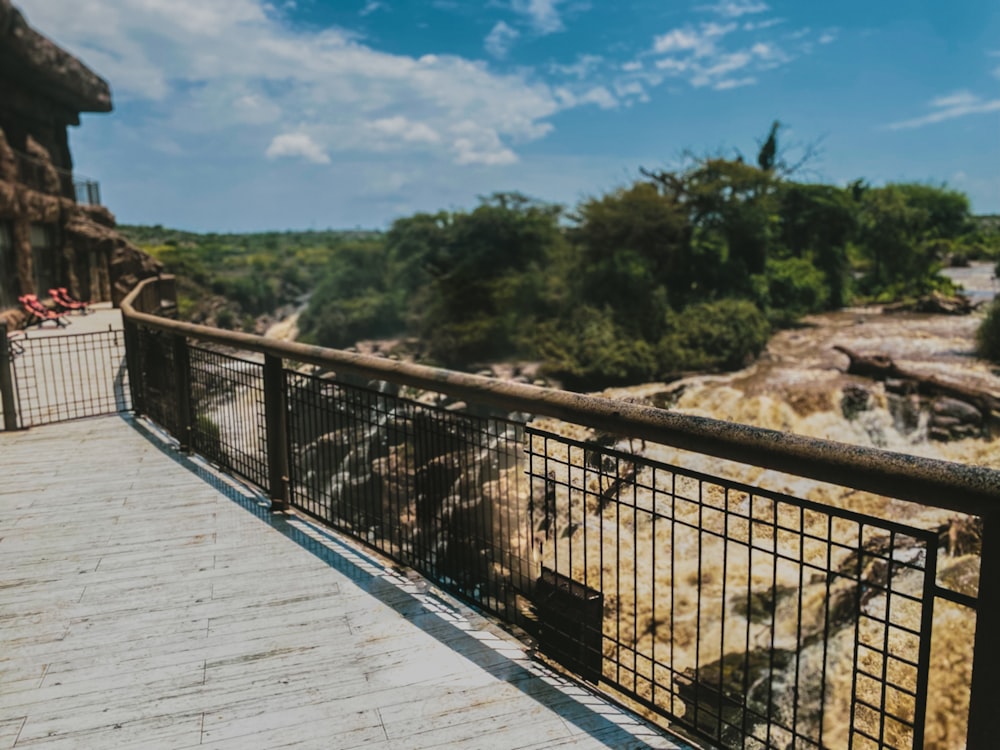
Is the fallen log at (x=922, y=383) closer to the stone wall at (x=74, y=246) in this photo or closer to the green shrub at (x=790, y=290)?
the green shrub at (x=790, y=290)

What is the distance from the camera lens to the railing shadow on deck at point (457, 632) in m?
2.77

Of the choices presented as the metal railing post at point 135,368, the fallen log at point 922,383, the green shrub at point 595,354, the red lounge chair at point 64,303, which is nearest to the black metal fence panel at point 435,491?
the metal railing post at point 135,368

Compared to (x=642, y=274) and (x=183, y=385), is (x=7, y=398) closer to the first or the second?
(x=183, y=385)

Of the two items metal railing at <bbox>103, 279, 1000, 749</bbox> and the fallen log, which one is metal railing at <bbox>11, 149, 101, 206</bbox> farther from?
the fallen log

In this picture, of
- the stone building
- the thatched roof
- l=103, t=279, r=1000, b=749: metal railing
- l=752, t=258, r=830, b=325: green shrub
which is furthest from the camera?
l=752, t=258, r=830, b=325: green shrub

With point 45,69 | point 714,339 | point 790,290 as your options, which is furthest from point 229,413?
point 790,290

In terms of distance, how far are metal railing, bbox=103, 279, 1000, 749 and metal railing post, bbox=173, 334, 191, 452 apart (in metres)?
0.02

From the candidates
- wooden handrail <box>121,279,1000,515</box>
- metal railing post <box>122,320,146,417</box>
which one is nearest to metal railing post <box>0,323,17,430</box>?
metal railing post <box>122,320,146,417</box>

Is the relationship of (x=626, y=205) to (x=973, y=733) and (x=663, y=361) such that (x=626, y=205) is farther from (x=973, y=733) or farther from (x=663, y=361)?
(x=973, y=733)

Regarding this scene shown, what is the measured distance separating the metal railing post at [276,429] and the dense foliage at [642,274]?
2299 cm

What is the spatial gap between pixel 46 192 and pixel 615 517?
28.4 meters

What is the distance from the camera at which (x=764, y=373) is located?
25078 millimetres

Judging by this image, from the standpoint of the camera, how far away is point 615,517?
4.05 metres

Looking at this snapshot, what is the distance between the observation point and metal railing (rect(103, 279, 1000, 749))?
6.95 feet
